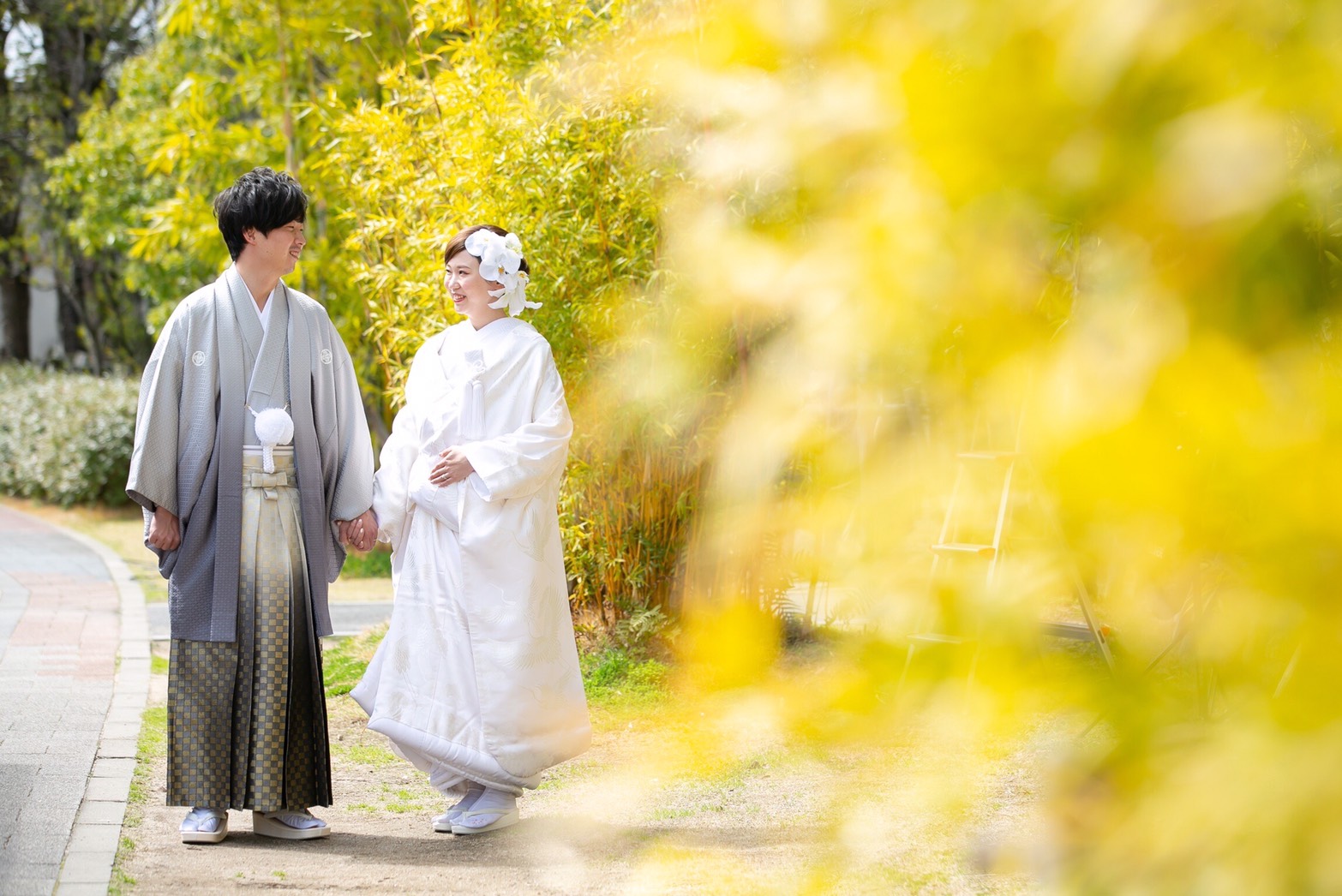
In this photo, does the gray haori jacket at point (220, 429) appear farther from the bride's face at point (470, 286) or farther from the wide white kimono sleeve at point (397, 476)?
the bride's face at point (470, 286)

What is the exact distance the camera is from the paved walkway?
345 cm

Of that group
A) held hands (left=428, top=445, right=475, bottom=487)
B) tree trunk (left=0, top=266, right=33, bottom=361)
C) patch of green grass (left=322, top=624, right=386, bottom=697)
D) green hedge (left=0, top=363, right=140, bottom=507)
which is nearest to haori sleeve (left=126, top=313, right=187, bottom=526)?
held hands (left=428, top=445, right=475, bottom=487)

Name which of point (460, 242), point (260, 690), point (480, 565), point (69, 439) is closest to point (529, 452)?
point (480, 565)

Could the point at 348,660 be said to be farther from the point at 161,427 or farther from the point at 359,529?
the point at 161,427

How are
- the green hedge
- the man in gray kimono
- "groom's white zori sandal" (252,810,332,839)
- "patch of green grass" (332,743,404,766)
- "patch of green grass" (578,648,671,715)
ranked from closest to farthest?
1. the man in gray kimono
2. "groom's white zori sandal" (252,810,332,839)
3. "patch of green grass" (332,743,404,766)
4. "patch of green grass" (578,648,671,715)
5. the green hedge

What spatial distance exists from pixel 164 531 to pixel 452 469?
0.77m

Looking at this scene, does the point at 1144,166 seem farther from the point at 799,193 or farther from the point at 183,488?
the point at 183,488

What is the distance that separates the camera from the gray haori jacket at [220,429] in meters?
3.58

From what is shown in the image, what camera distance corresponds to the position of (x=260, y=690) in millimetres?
3607

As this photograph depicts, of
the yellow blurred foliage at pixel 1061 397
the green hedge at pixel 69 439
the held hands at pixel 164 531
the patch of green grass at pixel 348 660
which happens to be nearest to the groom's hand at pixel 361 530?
the held hands at pixel 164 531

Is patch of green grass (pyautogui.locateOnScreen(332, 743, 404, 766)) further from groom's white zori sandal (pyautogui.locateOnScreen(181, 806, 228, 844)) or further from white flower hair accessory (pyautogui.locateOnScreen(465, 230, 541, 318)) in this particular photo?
white flower hair accessory (pyautogui.locateOnScreen(465, 230, 541, 318))

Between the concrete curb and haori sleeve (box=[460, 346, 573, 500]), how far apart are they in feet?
4.40

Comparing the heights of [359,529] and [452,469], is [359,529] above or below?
below

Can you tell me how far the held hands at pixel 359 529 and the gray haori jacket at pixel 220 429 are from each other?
7cm
